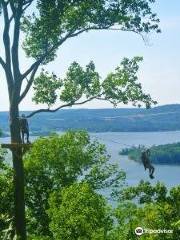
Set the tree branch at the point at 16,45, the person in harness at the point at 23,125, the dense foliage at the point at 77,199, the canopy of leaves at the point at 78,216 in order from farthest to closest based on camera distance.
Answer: the dense foliage at the point at 77,199, the canopy of leaves at the point at 78,216, the person in harness at the point at 23,125, the tree branch at the point at 16,45

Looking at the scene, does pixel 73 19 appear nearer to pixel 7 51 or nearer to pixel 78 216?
pixel 7 51

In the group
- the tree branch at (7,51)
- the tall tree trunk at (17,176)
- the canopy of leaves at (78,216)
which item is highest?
the tree branch at (7,51)

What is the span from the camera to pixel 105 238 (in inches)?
1149

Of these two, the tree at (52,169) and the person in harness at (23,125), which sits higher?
the person in harness at (23,125)

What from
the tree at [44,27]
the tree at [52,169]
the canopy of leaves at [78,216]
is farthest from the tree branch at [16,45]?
the tree at [52,169]

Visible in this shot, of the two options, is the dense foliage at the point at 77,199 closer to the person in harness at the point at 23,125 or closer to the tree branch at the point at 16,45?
the person in harness at the point at 23,125

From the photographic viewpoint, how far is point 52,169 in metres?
43.6

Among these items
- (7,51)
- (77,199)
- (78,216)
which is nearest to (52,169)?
(77,199)

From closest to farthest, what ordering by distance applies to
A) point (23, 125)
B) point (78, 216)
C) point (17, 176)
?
point (17, 176) < point (23, 125) < point (78, 216)

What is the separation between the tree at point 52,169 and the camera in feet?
136

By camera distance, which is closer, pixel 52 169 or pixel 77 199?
pixel 77 199

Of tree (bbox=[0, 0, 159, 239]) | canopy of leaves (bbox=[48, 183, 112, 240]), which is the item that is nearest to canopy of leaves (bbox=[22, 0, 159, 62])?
tree (bbox=[0, 0, 159, 239])

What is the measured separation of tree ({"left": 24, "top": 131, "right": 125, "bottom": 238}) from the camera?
4156 cm

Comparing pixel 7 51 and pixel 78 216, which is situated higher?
pixel 7 51
